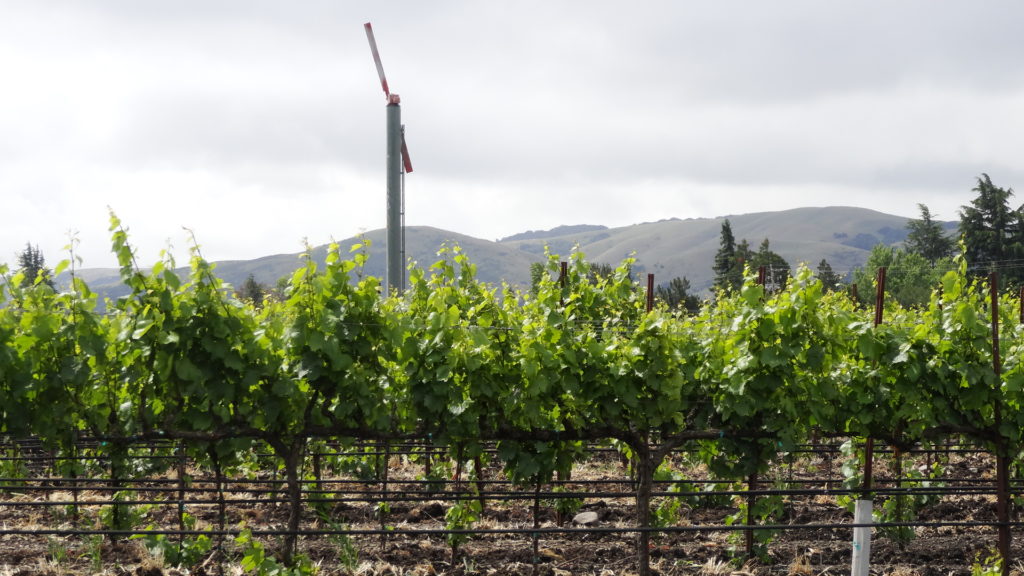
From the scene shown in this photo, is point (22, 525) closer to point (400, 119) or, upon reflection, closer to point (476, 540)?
point (476, 540)

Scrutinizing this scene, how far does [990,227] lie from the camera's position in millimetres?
60844

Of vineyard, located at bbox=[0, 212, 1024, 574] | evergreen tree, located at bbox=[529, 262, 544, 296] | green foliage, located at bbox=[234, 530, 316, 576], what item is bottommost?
green foliage, located at bbox=[234, 530, 316, 576]

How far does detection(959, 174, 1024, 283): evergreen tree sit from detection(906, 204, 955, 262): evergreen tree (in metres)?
12.7

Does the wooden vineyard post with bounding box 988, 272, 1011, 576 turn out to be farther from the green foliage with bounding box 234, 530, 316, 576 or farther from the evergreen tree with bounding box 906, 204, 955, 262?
the evergreen tree with bounding box 906, 204, 955, 262

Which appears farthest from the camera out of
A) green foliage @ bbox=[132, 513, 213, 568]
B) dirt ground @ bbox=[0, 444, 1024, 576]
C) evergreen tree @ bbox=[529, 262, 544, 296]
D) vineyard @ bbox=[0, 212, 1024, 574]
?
evergreen tree @ bbox=[529, 262, 544, 296]

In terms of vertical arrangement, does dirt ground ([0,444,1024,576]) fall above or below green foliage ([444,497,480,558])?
below

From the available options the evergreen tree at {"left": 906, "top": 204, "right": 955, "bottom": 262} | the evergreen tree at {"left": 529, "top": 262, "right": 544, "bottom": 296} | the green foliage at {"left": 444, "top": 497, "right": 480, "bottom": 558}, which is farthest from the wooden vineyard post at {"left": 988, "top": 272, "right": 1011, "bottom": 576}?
the evergreen tree at {"left": 906, "top": 204, "right": 955, "bottom": 262}

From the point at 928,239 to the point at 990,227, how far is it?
16334mm

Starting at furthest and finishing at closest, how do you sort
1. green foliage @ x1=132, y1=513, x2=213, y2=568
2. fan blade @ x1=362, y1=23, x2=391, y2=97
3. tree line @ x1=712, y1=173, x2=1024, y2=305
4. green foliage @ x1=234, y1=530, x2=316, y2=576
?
tree line @ x1=712, y1=173, x2=1024, y2=305 < fan blade @ x1=362, y1=23, x2=391, y2=97 < green foliage @ x1=132, y1=513, x2=213, y2=568 < green foliage @ x1=234, y1=530, x2=316, y2=576

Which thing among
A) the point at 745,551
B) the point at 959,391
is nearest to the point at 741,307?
the point at 959,391

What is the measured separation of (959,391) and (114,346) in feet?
20.2

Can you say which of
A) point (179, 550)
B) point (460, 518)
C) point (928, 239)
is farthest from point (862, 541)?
point (928, 239)

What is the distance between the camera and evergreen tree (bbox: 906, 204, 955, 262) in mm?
75062

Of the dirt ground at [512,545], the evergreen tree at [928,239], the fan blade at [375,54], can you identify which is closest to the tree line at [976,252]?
the evergreen tree at [928,239]
